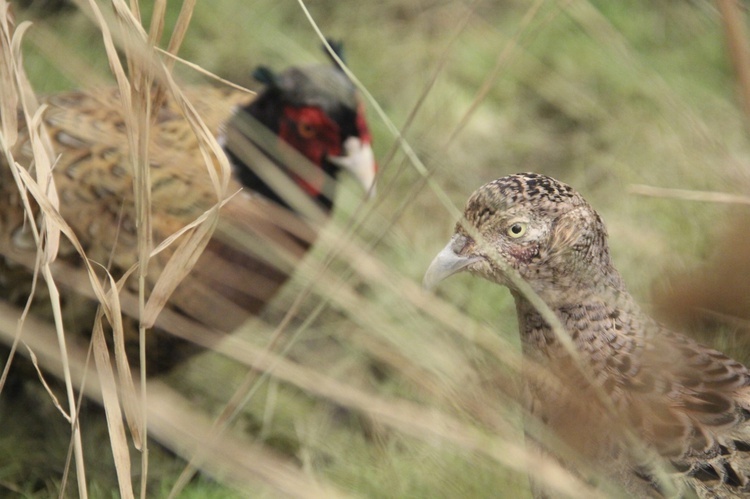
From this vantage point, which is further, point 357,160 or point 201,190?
point 357,160

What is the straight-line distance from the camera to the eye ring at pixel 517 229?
173 cm

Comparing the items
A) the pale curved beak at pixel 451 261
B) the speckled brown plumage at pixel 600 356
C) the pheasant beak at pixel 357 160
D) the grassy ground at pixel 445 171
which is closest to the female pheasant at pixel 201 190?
the pheasant beak at pixel 357 160

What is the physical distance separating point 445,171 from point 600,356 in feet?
4.67

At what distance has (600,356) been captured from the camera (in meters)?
1.77

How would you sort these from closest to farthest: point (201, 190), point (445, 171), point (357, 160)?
1. point (201, 190)
2. point (357, 160)
3. point (445, 171)

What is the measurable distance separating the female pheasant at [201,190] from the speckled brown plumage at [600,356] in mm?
509

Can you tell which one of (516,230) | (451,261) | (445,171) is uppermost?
(516,230)

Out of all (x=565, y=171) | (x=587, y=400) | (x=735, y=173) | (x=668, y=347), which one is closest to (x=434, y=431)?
(x=587, y=400)

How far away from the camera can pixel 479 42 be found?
3.62 meters

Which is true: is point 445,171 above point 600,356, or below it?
below

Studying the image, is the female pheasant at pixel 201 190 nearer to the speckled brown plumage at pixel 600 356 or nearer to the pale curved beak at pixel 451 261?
the pale curved beak at pixel 451 261

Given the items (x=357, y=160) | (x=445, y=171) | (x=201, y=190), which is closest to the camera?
(x=201, y=190)

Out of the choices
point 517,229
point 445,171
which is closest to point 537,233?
point 517,229

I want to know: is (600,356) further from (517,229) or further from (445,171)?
(445,171)
